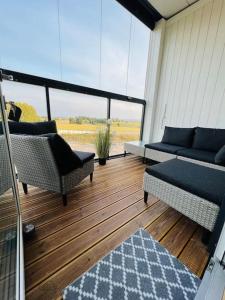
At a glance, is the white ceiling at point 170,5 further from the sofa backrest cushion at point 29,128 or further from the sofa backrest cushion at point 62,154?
the sofa backrest cushion at point 62,154

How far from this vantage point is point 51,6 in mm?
1934

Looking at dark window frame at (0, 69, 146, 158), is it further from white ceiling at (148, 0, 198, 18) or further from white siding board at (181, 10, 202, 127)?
white ceiling at (148, 0, 198, 18)

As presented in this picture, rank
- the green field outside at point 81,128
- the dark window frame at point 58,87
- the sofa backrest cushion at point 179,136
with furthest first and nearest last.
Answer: the sofa backrest cushion at point 179,136, the green field outside at point 81,128, the dark window frame at point 58,87

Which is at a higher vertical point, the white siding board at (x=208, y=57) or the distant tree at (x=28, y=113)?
the white siding board at (x=208, y=57)

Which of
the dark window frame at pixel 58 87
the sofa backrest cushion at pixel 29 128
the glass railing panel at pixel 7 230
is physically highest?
the dark window frame at pixel 58 87

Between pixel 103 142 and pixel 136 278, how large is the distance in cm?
221

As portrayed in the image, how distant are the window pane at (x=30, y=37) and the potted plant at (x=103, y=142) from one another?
126 centimetres

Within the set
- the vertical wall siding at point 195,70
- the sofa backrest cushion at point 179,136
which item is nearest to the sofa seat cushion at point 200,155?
the sofa backrest cushion at point 179,136

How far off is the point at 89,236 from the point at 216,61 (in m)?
3.70

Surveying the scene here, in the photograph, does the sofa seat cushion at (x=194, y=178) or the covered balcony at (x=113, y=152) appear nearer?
the covered balcony at (x=113, y=152)

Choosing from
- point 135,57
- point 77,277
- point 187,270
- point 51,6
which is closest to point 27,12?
point 51,6

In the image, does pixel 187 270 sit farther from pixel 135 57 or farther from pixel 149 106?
pixel 135 57

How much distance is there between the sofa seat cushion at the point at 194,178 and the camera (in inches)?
44.6

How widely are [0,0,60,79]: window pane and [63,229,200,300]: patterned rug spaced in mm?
2354
